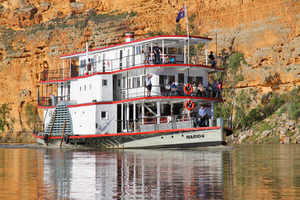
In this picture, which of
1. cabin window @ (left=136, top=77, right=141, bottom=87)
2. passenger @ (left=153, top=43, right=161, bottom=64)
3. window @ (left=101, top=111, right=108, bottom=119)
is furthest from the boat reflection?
window @ (left=101, top=111, right=108, bottom=119)

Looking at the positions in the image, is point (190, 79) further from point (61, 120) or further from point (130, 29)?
point (130, 29)

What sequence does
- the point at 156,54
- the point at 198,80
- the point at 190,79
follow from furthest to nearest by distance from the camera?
the point at 198,80, the point at 190,79, the point at 156,54

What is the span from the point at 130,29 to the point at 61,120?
33.8 m

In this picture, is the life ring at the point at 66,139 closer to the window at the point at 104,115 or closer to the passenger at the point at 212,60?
the window at the point at 104,115

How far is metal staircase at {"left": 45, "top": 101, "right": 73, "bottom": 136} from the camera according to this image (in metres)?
34.7

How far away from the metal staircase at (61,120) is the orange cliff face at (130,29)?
24967 millimetres

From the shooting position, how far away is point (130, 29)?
67.3 meters

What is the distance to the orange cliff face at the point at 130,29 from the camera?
175 feet

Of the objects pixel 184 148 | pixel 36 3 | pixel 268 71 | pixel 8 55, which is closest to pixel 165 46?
pixel 184 148

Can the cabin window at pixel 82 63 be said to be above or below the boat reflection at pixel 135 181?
above

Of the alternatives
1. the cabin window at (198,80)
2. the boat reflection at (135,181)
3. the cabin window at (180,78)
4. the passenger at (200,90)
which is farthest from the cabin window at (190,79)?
the boat reflection at (135,181)

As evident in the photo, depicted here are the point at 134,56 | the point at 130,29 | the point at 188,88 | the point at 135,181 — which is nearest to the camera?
the point at 135,181

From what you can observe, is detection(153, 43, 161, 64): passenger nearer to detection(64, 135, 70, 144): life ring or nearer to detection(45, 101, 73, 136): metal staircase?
detection(45, 101, 73, 136): metal staircase

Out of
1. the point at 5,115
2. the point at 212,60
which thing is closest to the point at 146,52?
the point at 212,60
